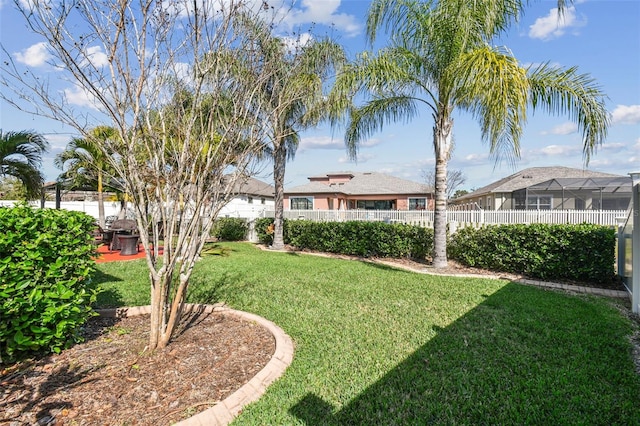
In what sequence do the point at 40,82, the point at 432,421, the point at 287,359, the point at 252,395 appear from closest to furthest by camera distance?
the point at 432,421, the point at 252,395, the point at 40,82, the point at 287,359

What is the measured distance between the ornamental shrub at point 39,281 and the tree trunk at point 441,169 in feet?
23.8

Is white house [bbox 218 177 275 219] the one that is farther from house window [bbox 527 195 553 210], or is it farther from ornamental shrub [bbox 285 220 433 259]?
house window [bbox 527 195 553 210]

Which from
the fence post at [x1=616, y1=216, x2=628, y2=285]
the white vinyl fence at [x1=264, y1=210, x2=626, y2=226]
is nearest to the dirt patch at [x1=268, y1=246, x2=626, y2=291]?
the fence post at [x1=616, y1=216, x2=628, y2=285]

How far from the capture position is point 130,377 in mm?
2730

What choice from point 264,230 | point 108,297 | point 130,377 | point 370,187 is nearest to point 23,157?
point 264,230

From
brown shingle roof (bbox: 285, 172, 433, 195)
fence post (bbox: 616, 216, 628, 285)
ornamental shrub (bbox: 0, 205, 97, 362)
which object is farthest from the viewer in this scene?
brown shingle roof (bbox: 285, 172, 433, 195)

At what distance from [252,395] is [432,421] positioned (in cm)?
134

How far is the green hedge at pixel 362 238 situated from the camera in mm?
9773

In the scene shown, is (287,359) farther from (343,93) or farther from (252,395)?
(343,93)

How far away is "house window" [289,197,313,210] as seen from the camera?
94.7ft

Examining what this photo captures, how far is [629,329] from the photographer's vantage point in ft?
13.8

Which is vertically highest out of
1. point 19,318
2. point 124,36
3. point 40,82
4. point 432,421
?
point 124,36

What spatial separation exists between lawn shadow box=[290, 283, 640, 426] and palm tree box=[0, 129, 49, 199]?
1274 centimetres

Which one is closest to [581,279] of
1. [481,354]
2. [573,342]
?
[573,342]
